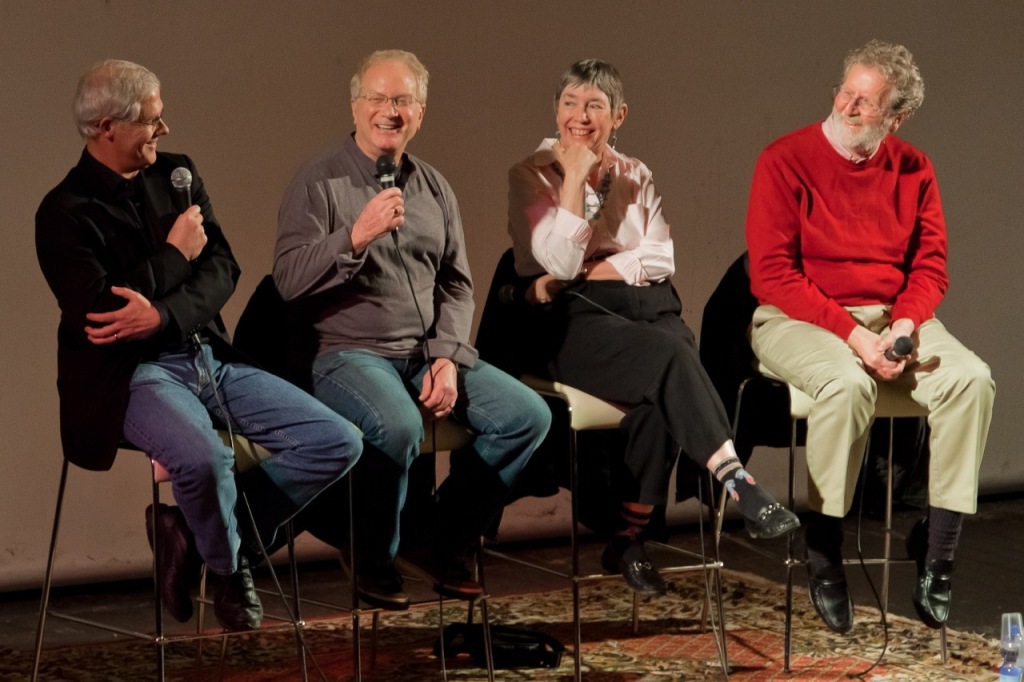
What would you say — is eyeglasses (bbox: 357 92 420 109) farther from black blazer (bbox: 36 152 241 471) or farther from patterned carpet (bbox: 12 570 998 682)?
patterned carpet (bbox: 12 570 998 682)

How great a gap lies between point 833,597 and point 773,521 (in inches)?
17.0

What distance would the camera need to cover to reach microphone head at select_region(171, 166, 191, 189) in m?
3.16

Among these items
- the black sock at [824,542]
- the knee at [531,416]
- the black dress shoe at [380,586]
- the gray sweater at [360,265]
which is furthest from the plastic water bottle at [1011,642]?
the gray sweater at [360,265]

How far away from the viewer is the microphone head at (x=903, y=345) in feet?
11.7

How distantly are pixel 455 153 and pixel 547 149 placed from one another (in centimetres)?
95

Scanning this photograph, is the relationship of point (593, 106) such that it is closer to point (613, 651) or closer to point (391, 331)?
point (391, 331)

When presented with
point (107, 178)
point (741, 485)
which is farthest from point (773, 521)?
point (107, 178)

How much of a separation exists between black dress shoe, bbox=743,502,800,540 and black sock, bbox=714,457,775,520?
33 mm

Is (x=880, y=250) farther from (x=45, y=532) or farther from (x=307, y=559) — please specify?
(x=45, y=532)

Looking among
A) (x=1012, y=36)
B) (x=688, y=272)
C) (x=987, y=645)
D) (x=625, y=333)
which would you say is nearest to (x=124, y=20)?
(x=625, y=333)

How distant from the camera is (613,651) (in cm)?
383

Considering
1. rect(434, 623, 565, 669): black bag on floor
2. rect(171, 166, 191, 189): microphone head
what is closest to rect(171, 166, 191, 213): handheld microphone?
rect(171, 166, 191, 189): microphone head

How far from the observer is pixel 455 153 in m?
4.76

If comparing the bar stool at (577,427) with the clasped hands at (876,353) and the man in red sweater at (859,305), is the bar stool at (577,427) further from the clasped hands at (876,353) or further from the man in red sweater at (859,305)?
the clasped hands at (876,353)
